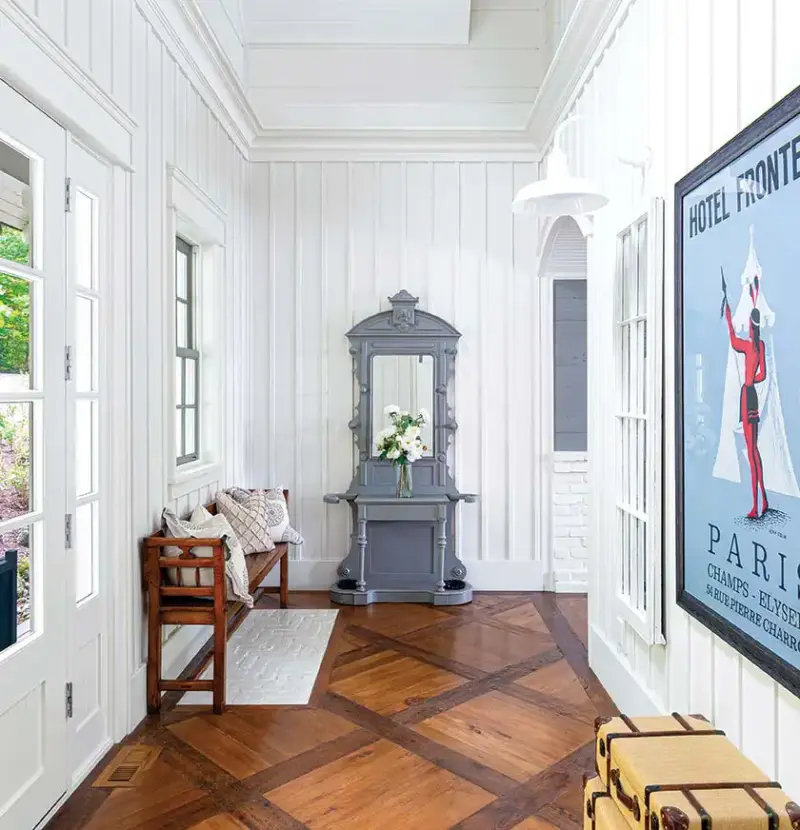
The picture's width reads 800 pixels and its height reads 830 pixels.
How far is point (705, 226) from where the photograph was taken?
7.39 feet

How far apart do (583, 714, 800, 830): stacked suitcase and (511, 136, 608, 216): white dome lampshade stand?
1901mm

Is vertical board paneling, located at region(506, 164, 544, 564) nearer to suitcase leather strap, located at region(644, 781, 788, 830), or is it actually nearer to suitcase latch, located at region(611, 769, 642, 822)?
suitcase latch, located at region(611, 769, 642, 822)

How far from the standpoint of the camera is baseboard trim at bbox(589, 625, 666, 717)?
9.68ft

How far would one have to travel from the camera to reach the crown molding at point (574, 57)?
135 inches

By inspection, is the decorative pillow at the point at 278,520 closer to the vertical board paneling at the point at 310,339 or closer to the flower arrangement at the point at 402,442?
the vertical board paneling at the point at 310,339

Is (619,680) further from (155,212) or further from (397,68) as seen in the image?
(397,68)

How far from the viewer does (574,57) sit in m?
4.00

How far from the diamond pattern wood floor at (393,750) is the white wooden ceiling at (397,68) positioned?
3.74 metres

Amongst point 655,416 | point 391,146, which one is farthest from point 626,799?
point 391,146

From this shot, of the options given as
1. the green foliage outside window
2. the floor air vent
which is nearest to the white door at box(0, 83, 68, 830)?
the green foliage outside window

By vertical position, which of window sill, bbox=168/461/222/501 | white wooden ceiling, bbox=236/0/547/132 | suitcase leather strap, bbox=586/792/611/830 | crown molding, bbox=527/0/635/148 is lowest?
suitcase leather strap, bbox=586/792/611/830

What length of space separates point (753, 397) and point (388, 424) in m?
3.67

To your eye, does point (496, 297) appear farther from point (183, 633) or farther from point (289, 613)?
point (183, 633)

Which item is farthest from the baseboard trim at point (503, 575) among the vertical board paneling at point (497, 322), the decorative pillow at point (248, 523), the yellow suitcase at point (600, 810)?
the yellow suitcase at point (600, 810)
